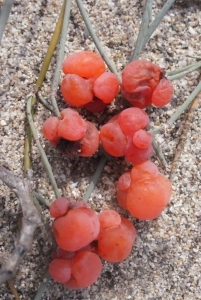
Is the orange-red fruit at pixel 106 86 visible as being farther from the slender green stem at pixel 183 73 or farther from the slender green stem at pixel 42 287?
the slender green stem at pixel 42 287

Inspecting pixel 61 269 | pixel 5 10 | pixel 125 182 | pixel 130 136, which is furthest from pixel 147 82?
pixel 61 269

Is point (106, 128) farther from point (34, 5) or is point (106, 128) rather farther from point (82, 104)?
point (34, 5)

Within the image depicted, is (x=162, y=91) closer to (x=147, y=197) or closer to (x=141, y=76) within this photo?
(x=141, y=76)

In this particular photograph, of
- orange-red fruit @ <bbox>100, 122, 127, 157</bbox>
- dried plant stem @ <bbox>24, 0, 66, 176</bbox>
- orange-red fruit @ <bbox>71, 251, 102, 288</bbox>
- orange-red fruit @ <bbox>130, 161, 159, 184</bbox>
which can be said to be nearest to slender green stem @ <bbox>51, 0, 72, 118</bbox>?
dried plant stem @ <bbox>24, 0, 66, 176</bbox>

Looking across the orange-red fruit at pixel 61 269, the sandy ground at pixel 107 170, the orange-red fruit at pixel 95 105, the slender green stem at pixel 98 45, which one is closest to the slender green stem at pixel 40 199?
the sandy ground at pixel 107 170

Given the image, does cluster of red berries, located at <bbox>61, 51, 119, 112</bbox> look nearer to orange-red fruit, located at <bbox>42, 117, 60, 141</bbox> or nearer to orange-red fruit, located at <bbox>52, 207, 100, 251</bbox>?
orange-red fruit, located at <bbox>42, 117, 60, 141</bbox>

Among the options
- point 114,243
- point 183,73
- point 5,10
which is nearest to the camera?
point 5,10
